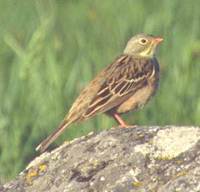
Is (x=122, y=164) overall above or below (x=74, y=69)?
above

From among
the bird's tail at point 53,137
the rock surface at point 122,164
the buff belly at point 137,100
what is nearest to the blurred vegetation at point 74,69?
the buff belly at point 137,100

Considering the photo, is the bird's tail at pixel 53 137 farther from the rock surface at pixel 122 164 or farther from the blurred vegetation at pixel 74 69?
the rock surface at pixel 122 164

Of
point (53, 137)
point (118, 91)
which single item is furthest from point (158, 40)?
point (53, 137)

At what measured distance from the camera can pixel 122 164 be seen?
21.2 feet

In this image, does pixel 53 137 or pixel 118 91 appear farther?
pixel 118 91

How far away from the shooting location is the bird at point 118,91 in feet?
28.9

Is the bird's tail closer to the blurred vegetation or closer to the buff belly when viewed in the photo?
the blurred vegetation

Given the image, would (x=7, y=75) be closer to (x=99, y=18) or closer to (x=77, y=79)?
(x=77, y=79)

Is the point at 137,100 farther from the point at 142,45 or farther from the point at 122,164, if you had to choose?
the point at 122,164

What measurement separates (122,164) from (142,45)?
386cm

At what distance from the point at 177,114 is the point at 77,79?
1.16 metres

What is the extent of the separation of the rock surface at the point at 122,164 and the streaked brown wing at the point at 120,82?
1.86m

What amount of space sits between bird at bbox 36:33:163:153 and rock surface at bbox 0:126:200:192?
1.64 meters

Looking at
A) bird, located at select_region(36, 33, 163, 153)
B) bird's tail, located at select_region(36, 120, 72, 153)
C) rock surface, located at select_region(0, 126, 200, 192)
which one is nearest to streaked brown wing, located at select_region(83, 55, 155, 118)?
bird, located at select_region(36, 33, 163, 153)
